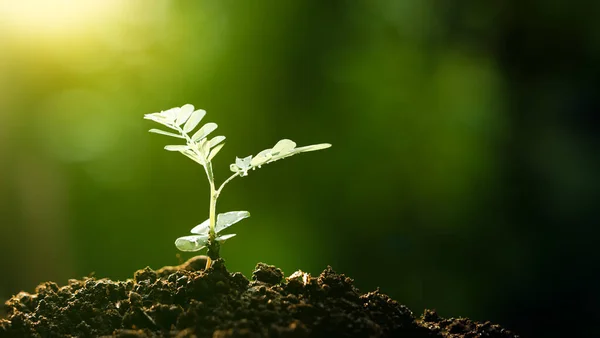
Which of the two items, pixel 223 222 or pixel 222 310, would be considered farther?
pixel 223 222

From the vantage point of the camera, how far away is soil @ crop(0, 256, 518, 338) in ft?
3.42

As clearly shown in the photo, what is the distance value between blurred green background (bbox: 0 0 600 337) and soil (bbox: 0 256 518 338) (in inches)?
103

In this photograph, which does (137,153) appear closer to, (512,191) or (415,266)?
(415,266)

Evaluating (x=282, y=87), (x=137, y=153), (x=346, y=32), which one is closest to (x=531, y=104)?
(x=346, y=32)

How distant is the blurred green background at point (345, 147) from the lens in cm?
392

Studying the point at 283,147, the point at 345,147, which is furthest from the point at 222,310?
the point at 345,147

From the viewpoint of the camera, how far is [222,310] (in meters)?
1.09

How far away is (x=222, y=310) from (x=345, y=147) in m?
3.24

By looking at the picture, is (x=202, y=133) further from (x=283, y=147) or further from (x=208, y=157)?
(x=283, y=147)

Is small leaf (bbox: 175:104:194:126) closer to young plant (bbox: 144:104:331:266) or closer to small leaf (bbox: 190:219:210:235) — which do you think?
young plant (bbox: 144:104:331:266)

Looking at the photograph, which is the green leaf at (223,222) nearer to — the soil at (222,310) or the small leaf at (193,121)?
the soil at (222,310)

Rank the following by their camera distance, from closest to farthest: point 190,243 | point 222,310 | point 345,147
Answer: point 222,310 → point 190,243 → point 345,147

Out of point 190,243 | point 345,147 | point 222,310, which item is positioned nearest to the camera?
point 222,310

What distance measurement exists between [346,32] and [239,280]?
3.37 meters
